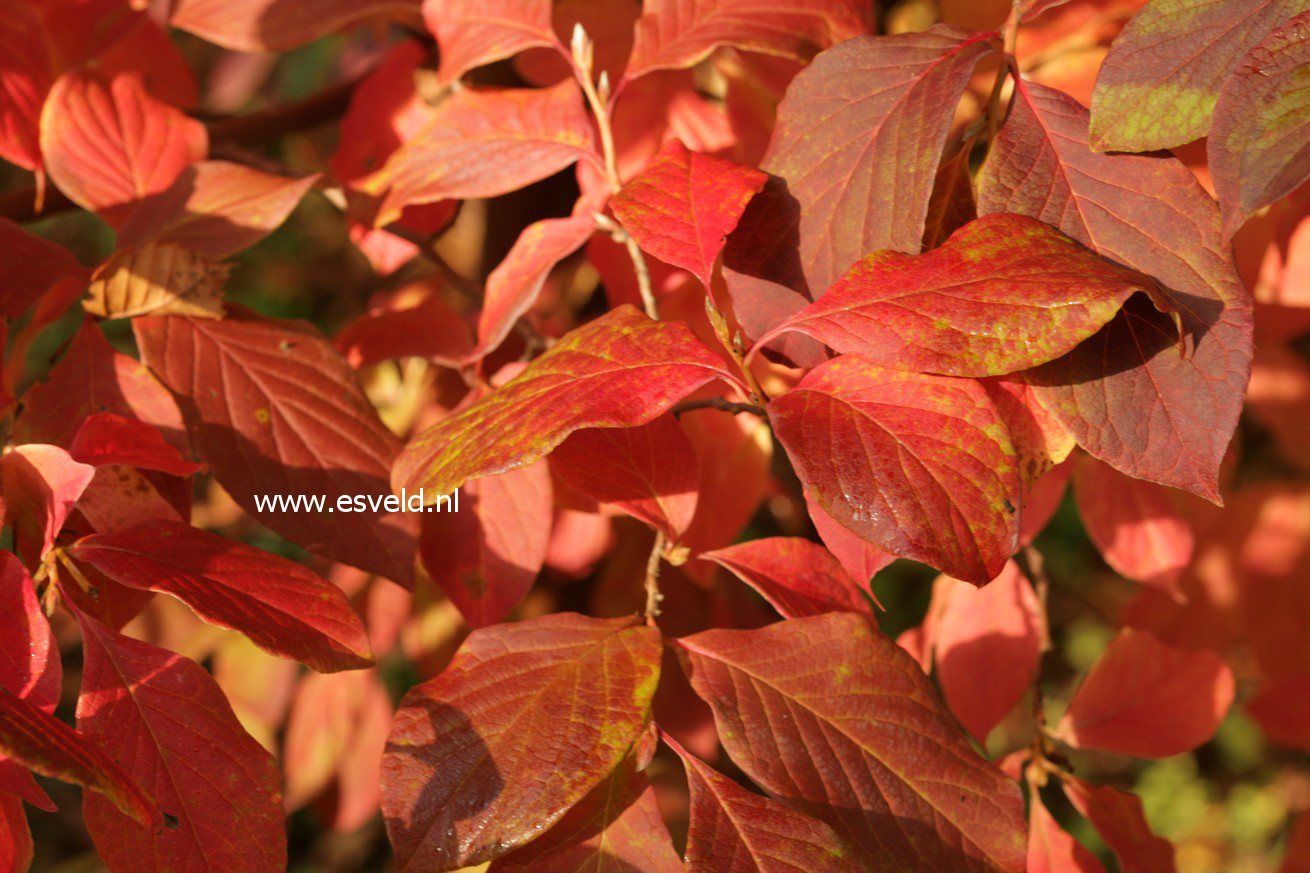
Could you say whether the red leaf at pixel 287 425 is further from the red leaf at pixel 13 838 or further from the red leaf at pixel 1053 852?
the red leaf at pixel 1053 852

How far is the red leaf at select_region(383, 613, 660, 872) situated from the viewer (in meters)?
0.43

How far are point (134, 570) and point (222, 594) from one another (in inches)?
1.5

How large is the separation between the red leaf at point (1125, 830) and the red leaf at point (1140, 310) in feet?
0.85

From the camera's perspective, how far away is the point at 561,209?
1151mm

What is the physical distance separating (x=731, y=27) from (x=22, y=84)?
46 cm

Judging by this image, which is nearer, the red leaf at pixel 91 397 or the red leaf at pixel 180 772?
the red leaf at pixel 180 772

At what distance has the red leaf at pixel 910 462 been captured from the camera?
413 mm

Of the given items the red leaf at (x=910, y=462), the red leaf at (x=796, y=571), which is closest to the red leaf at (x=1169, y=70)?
the red leaf at (x=910, y=462)

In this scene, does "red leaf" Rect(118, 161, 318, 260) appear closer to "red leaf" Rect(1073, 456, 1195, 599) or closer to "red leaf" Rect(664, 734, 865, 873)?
"red leaf" Rect(664, 734, 865, 873)

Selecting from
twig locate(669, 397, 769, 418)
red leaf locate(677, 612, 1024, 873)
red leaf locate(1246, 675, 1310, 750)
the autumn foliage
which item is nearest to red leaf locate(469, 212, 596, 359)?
the autumn foliage

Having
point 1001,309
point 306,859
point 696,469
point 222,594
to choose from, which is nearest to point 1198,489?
point 1001,309

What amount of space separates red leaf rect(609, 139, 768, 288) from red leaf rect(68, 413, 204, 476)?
0.24m

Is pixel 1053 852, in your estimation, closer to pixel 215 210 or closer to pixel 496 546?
pixel 496 546

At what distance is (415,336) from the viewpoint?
710 millimetres
